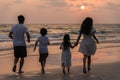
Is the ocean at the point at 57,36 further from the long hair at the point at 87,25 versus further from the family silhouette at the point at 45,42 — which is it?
the long hair at the point at 87,25

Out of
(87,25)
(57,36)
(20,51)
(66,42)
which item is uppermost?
(87,25)

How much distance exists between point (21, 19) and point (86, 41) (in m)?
2.10

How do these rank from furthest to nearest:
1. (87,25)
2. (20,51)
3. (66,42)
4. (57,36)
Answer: (57,36)
(66,42)
(87,25)
(20,51)

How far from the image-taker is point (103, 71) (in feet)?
36.0

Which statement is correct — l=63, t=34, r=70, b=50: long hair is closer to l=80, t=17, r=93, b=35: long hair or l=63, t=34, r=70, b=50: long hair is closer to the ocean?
l=80, t=17, r=93, b=35: long hair

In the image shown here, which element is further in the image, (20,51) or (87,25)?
(87,25)

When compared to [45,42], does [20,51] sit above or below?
below

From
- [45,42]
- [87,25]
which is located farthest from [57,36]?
[87,25]

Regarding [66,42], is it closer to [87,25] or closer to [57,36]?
[87,25]

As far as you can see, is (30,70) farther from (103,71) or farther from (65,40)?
(103,71)

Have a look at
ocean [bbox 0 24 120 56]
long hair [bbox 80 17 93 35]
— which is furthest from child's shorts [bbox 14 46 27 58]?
ocean [bbox 0 24 120 56]

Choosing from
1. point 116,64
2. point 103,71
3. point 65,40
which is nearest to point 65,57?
point 65,40

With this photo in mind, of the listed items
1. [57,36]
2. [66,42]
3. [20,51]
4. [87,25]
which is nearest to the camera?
[20,51]

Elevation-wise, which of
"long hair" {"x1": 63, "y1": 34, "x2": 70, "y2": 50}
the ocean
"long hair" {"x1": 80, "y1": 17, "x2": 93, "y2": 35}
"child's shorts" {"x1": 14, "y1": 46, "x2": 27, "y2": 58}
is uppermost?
"long hair" {"x1": 80, "y1": 17, "x2": 93, "y2": 35}
